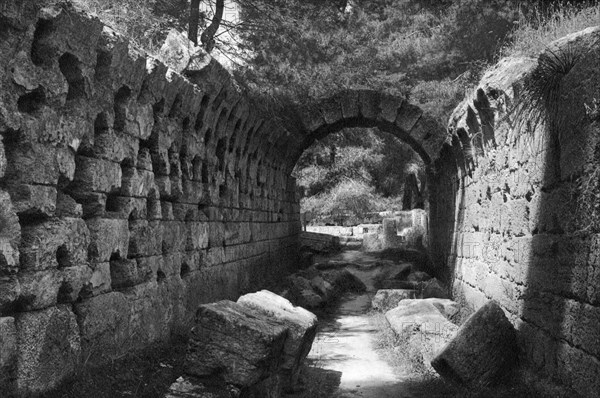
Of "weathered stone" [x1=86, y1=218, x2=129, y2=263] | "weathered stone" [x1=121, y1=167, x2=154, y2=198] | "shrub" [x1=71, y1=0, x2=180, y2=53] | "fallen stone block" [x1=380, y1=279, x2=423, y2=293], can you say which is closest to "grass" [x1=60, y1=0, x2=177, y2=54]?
"shrub" [x1=71, y1=0, x2=180, y2=53]

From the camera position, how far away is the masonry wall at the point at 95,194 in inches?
168

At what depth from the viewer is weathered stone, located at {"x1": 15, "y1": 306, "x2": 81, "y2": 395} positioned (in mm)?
4219

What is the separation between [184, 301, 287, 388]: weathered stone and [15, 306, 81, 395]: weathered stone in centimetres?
88

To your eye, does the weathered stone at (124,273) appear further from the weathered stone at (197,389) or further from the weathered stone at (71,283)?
the weathered stone at (197,389)

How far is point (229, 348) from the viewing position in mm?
5055

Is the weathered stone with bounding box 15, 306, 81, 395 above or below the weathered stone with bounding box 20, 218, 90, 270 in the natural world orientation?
below

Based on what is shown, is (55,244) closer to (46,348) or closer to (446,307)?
(46,348)

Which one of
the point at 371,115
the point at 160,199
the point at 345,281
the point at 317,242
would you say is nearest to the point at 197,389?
the point at 160,199

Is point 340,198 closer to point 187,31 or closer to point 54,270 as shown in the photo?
point 187,31

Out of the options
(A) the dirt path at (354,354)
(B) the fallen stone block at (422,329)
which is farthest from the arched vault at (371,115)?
(B) the fallen stone block at (422,329)

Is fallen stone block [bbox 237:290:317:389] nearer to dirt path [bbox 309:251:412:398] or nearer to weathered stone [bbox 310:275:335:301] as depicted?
dirt path [bbox 309:251:412:398]

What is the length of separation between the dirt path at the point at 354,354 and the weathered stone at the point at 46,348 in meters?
2.70

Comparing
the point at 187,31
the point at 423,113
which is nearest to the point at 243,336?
the point at 187,31

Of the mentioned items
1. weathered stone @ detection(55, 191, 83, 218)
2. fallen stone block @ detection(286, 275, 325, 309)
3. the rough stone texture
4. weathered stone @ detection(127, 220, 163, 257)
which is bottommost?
fallen stone block @ detection(286, 275, 325, 309)
